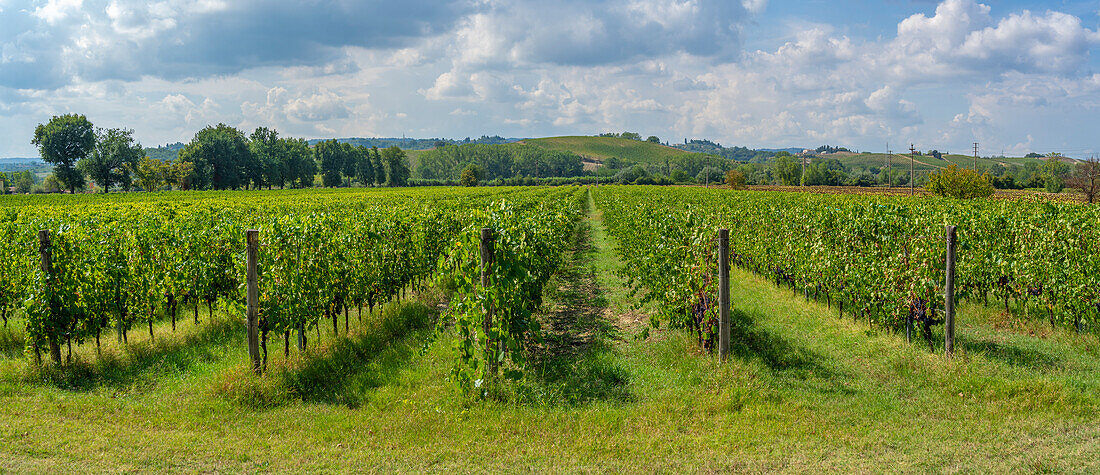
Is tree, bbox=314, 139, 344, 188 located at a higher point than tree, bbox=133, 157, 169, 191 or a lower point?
higher

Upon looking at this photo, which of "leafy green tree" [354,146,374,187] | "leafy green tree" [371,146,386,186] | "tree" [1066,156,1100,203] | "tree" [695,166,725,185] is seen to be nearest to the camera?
"tree" [1066,156,1100,203]

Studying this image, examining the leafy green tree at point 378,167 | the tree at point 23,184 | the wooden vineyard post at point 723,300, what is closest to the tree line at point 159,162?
the leafy green tree at point 378,167

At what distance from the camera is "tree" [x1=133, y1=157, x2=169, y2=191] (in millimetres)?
82750

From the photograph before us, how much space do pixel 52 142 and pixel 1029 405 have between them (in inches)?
4135

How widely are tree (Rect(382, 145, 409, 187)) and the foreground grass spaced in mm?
125378

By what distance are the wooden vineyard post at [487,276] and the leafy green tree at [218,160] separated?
91.8 metres

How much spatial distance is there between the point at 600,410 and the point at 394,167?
130272 millimetres

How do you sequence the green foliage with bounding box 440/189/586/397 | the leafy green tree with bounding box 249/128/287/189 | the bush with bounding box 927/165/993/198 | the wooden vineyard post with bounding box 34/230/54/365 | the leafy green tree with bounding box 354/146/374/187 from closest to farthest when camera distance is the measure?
the green foliage with bounding box 440/189/586/397 → the wooden vineyard post with bounding box 34/230/54/365 → the bush with bounding box 927/165/993/198 → the leafy green tree with bounding box 249/128/287/189 → the leafy green tree with bounding box 354/146/374/187

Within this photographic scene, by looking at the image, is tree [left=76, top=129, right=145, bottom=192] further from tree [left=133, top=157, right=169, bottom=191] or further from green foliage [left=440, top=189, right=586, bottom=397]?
green foliage [left=440, top=189, right=586, bottom=397]

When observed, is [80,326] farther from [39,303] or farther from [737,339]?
[737,339]

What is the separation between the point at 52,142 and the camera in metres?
77.6

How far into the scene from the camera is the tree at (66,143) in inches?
3059

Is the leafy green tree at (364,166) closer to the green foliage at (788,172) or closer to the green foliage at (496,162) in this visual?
the green foliage at (496,162)

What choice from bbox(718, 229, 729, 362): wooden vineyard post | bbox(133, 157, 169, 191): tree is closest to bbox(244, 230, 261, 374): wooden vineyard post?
bbox(718, 229, 729, 362): wooden vineyard post
